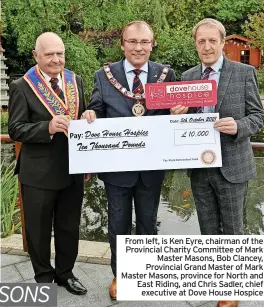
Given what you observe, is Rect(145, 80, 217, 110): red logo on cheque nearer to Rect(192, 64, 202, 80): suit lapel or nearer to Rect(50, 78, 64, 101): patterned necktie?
Rect(192, 64, 202, 80): suit lapel

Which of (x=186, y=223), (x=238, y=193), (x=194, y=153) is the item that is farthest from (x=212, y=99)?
(x=186, y=223)

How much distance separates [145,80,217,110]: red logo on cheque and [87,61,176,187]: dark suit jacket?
15 cm

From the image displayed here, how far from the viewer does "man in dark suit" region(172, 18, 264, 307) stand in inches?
93.0

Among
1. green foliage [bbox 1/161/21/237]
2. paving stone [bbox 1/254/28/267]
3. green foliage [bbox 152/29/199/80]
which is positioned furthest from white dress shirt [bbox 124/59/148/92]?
green foliage [bbox 152/29/199/80]

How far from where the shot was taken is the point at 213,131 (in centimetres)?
242

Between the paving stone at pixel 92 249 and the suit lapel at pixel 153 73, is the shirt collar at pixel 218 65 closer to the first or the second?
the suit lapel at pixel 153 73

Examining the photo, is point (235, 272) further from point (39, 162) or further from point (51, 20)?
point (51, 20)

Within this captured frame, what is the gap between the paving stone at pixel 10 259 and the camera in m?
3.31

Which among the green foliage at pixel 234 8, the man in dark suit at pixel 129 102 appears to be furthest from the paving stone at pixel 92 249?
the green foliage at pixel 234 8

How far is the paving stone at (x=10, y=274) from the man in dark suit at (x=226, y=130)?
4.76 ft

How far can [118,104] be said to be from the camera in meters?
2.53

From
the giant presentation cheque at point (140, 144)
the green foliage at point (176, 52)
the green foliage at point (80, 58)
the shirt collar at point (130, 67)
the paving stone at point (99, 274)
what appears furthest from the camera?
the green foliage at point (176, 52)

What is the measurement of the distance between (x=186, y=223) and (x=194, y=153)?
7.83ft

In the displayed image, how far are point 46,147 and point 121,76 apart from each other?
2.13ft
